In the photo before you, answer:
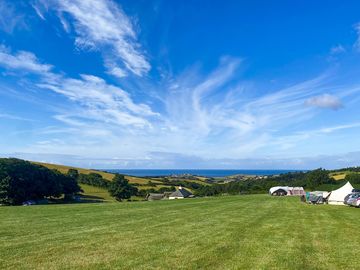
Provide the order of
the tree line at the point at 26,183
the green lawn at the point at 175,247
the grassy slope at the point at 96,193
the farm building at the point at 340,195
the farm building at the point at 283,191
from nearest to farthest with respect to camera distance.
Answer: the green lawn at the point at 175,247 → the farm building at the point at 340,195 → the tree line at the point at 26,183 → the farm building at the point at 283,191 → the grassy slope at the point at 96,193

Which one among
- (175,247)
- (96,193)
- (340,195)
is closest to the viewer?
(175,247)

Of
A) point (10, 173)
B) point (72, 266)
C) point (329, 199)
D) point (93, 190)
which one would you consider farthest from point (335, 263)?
point (93, 190)

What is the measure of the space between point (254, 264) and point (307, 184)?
81363mm

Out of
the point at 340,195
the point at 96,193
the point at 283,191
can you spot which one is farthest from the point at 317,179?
the point at 96,193

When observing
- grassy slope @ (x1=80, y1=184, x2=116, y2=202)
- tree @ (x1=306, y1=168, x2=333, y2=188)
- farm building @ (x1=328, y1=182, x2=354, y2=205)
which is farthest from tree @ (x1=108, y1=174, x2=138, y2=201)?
farm building @ (x1=328, y1=182, x2=354, y2=205)

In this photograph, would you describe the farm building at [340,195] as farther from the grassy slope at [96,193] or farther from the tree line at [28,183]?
the grassy slope at [96,193]

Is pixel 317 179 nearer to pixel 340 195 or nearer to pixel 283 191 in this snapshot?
pixel 283 191

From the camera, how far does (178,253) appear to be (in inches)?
517

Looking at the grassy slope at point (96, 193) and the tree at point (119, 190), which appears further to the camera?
the tree at point (119, 190)

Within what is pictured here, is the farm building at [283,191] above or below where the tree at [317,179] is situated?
below

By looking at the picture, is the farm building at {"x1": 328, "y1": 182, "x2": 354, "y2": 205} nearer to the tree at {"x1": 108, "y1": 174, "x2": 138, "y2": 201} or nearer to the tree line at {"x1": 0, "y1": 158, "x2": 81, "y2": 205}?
the tree line at {"x1": 0, "y1": 158, "x2": 81, "y2": 205}

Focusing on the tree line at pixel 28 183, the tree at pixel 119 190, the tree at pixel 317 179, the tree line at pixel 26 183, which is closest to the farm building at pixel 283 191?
the tree at pixel 317 179

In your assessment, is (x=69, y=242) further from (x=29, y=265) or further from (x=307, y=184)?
(x=307, y=184)

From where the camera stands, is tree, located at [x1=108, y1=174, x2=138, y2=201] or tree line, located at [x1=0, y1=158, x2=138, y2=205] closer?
tree line, located at [x1=0, y1=158, x2=138, y2=205]
